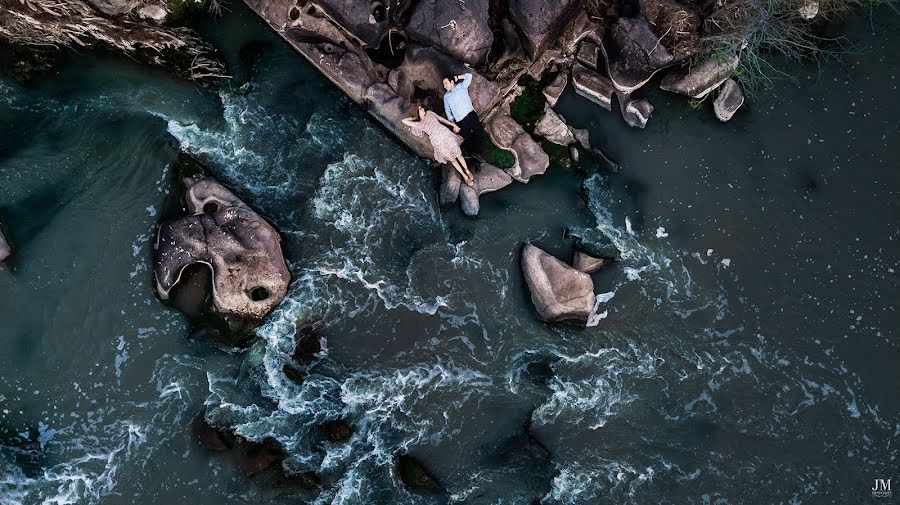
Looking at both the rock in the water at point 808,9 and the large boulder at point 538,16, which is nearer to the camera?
the large boulder at point 538,16

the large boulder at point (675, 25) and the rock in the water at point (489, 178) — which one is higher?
the large boulder at point (675, 25)

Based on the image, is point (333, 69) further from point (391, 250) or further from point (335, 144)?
point (391, 250)

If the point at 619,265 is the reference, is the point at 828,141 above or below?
above

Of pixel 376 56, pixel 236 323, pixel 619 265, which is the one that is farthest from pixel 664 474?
pixel 376 56

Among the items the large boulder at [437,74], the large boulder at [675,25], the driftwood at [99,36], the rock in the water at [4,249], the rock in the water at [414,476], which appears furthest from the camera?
the large boulder at [675,25]

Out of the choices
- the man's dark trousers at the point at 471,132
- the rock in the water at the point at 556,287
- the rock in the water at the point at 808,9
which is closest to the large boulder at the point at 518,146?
the man's dark trousers at the point at 471,132

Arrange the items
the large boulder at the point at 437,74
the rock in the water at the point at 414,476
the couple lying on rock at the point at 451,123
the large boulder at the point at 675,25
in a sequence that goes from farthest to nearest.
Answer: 1. the large boulder at the point at 675,25
2. the rock in the water at the point at 414,476
3. the large boulder at the point at 437,74
4. the couple lying on rock at the point at 451,123

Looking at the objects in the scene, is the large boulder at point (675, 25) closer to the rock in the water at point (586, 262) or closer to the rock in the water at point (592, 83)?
the rock in the water at point (592, 83)

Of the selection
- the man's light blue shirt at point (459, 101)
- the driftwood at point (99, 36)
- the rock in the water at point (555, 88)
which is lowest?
the driftwood at point (99, 36)
